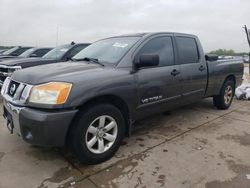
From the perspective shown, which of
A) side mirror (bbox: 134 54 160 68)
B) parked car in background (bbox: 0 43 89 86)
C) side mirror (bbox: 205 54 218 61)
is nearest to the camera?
side mirror (bbox: 134 54 160 68)

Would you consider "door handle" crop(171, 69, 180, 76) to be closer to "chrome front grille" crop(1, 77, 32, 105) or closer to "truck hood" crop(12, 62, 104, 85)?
"truck hood" crop(12, 62, 104, 85)

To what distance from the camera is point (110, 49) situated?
391cm

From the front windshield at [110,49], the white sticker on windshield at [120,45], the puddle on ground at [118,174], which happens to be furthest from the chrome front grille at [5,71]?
the puddle on ground at [118,174]

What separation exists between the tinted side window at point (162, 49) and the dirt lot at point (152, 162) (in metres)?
1.24

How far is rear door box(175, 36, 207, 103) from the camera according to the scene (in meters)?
4.42

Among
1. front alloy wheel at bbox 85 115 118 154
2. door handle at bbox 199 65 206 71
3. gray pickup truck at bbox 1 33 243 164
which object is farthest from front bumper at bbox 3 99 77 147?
door handle at bbox 199 65 206 71

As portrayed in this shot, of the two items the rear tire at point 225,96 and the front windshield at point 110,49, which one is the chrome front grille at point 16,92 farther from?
the rear tire at point 225,96

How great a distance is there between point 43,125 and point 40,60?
4401mm

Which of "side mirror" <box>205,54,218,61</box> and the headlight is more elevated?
"side mirror" <box>205,54,218,61</box>

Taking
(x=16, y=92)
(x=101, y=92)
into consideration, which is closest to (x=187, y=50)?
(x=101, y=92)

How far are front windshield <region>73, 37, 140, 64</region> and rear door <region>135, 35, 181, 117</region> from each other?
23cm

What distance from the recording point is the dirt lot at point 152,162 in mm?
2770

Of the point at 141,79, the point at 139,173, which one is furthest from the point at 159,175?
the point at 141,79

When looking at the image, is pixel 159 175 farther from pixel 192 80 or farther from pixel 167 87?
pixel 192 80
